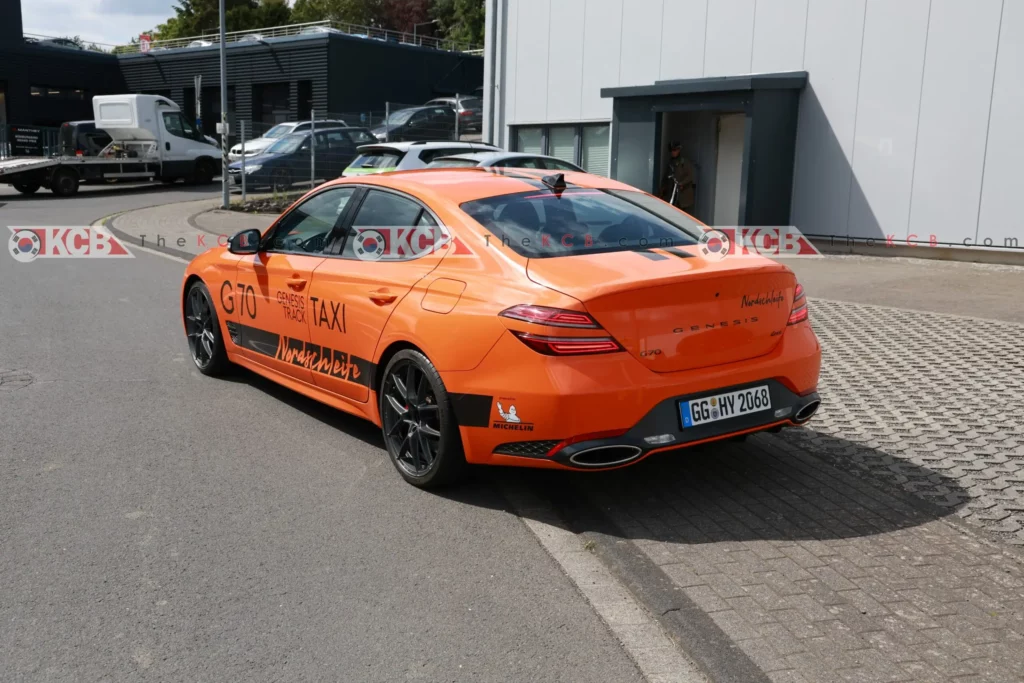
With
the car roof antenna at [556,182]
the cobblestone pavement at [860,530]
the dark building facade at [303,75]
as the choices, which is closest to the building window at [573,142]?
the cobblestone pavement at [860,530]

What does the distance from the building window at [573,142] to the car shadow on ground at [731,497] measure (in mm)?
14491

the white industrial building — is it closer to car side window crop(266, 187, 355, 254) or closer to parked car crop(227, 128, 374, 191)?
parked car crop(227, 128, 374, 191)

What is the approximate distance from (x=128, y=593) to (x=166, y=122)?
30087 millimetres

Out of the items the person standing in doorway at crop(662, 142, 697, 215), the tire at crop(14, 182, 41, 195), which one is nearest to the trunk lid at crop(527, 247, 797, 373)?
the person standing in doorway at crop(662, 142, 697, 215)

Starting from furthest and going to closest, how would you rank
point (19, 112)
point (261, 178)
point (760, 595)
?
point (19, 112) < point (261, 178) < point (760, 595)

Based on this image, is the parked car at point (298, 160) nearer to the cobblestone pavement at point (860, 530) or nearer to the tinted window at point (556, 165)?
the tinted window at point (556, 165)

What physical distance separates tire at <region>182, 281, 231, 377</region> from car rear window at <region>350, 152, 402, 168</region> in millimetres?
7586

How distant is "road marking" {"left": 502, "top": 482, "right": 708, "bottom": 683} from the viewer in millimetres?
3363

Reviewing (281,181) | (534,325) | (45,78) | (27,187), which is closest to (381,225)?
(534,325)

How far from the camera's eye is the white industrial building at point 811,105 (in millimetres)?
13922

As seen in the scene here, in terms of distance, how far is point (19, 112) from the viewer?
162 feet

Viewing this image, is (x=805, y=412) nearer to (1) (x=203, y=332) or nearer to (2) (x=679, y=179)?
(1) (x=203, y=332)

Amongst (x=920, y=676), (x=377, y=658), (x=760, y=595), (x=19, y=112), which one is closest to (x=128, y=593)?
(x=377, y=658)

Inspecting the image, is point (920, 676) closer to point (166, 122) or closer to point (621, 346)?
point (621, 346)
